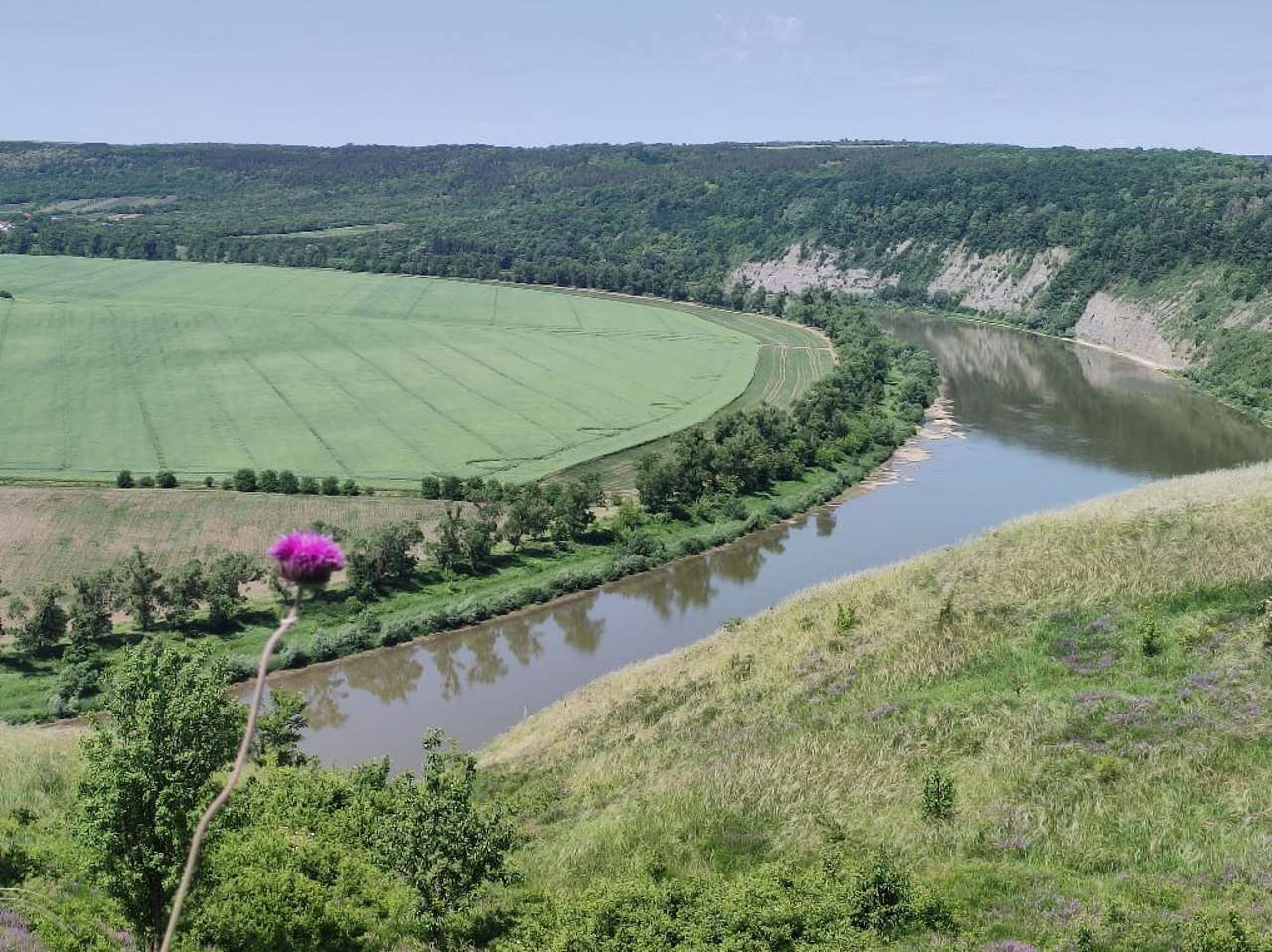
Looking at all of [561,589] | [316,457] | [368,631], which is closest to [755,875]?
[368,631]

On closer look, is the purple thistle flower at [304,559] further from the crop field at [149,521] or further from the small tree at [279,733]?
the crop field at [149,521]

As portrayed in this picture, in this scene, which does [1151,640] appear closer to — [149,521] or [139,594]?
[139,594]

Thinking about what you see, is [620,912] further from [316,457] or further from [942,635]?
[316,457]

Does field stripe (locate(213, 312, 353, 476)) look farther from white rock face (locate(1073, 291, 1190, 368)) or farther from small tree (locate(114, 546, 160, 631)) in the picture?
white rock face (locate(1073, 291, 1190, 368))

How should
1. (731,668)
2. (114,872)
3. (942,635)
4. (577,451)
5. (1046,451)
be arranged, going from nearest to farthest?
(114,872)
(942,635)
(731,668)
(577,451)
(1046,451)

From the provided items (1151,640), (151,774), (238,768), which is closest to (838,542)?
(1151,640)

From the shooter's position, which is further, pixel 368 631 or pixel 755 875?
pixel 368 631
